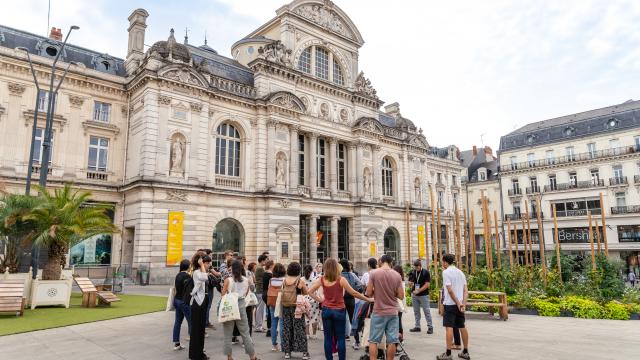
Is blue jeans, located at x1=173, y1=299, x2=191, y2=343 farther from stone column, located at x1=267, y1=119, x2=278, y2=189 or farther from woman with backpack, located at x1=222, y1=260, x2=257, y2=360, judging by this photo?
stone column, located at x1=267, y1=119, x2=278, y2=189

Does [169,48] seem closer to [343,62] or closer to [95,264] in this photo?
[95,264]

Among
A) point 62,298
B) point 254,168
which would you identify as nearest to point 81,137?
point 254,168

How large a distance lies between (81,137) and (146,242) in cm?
811

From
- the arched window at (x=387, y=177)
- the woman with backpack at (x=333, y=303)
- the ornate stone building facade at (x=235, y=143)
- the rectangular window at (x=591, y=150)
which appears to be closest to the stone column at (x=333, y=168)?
the ornate stone building facade at (x=235, y=143)

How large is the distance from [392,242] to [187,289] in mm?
33522

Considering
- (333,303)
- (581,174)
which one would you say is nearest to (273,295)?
(333,303)

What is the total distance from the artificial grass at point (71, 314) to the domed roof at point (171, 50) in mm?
15953

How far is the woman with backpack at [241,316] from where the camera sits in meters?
8.15

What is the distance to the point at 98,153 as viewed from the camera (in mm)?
26953

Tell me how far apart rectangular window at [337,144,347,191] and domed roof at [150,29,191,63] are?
1507 centimetres

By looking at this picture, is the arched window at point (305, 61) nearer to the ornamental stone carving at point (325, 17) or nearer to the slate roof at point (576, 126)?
the ornamental stone carving at point (325, 17)

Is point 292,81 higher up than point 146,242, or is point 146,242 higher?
point 292,81

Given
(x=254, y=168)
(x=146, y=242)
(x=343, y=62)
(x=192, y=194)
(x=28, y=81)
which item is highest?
(x=343, y=62)

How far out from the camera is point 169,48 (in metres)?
27.1
